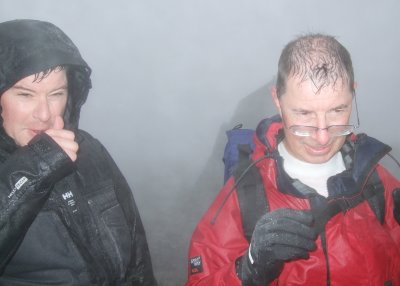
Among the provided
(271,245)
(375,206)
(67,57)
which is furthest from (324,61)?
(67,57)

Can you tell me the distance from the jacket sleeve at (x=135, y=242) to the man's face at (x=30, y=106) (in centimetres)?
103

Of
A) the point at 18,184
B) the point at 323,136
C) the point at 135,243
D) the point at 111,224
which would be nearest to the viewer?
the point at 18,184

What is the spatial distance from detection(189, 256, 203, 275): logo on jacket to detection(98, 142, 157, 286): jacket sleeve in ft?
3.11

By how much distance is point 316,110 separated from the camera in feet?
10.2

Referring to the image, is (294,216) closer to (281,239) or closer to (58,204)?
(281,239)

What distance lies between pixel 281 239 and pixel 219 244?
0.80 meters

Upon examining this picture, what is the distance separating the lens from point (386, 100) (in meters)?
74.8

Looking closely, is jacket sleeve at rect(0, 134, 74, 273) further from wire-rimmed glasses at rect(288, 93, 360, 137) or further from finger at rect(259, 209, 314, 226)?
wire-rimmed glasses at rect(288, 93, 360, 137)

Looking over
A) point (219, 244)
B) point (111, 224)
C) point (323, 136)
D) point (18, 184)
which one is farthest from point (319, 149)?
point (18, 184)

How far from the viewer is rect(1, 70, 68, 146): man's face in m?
3.16

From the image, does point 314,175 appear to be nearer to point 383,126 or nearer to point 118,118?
point 383,126

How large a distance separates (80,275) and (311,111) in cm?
277

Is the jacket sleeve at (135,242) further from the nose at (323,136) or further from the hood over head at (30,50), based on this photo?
the nose at (323,136)

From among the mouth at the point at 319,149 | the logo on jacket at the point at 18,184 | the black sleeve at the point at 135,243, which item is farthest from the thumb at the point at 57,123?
the mouth at the point at 319,149
